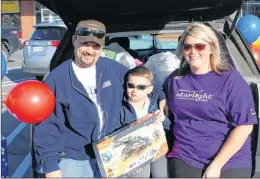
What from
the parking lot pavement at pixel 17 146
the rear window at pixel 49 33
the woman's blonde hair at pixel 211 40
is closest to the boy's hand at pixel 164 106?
the woman's blonde hair at pixel 211 40

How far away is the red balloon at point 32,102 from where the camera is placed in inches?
89.2

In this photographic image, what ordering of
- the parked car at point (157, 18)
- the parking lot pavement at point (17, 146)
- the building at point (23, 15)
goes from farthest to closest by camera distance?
the building at point (23, 15)
the parking lot pavement at point (17, 146)
the parked car at point (157, 18)

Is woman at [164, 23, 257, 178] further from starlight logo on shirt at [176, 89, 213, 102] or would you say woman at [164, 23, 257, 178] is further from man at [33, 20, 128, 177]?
man at [33, 20, 128, 177]

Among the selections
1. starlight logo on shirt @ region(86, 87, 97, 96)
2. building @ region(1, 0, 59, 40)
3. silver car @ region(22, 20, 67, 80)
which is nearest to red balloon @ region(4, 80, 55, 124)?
starlight logo on shirt @ region(86, 87, 97, 96)

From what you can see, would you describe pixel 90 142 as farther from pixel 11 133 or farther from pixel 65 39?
pixel 11 133

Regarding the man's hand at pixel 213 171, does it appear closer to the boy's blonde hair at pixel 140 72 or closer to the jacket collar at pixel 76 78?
the boy's blonde hair at pixel 140 72

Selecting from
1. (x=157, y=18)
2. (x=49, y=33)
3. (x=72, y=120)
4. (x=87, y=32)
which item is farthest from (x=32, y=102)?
(x=49, y=33)

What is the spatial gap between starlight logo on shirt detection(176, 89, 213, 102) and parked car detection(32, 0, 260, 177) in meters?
0.63

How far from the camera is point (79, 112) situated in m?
2.47

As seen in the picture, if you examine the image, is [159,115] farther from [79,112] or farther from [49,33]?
[49,33]

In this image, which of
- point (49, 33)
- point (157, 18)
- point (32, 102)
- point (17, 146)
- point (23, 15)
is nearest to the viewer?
point (32, 102)

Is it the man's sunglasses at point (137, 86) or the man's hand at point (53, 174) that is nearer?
the man's hand at point (53, 174)

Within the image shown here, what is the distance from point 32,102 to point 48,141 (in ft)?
1.08

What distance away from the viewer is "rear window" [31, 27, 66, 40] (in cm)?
1070
